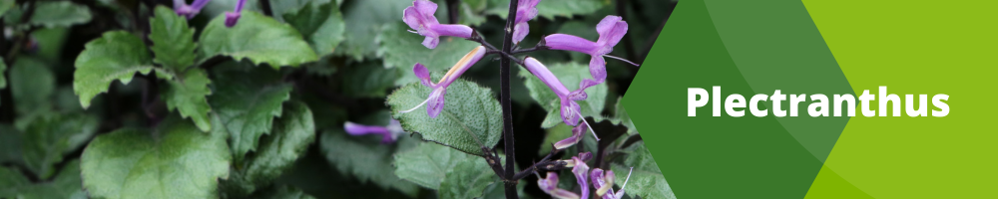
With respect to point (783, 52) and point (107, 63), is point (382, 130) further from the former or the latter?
point (783, 52)

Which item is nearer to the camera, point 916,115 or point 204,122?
point 204,122

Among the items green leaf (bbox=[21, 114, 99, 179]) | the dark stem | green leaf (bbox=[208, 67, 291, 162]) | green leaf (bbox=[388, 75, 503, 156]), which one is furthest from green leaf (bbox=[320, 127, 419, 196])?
green leaf (bbox=[21, 114, 99, 179])

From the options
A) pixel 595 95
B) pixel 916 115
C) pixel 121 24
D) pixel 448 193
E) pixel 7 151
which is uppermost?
pixel 916 115

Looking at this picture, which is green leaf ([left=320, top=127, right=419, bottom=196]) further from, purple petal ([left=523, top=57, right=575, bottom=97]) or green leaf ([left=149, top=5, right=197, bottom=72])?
purple petal ([left=523, top=57, right=575, bottom=97])

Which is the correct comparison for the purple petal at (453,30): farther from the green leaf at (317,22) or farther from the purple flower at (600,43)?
the green leaf at (317,22)

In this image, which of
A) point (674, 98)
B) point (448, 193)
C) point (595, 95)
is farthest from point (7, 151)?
point (674, 98)

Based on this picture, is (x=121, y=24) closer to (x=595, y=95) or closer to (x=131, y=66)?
(x=131, y=66)

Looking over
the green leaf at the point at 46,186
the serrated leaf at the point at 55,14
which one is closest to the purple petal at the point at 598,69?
the green leaf at the point at 46,186

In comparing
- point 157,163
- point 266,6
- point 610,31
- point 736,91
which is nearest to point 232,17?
point 266,6
